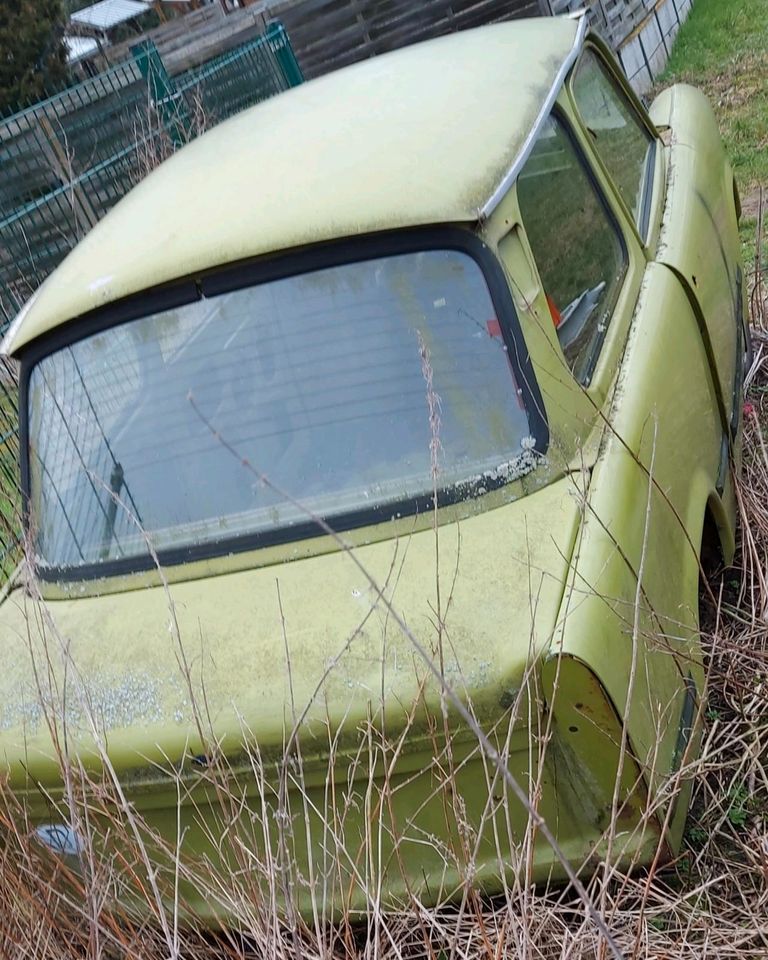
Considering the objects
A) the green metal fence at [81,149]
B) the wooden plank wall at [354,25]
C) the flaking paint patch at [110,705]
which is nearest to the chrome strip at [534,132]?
the flaking paint patch at [110,705]

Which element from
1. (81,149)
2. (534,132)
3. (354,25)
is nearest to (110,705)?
(534,132)

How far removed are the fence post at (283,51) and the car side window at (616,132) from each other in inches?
280

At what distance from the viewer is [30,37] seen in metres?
13.1

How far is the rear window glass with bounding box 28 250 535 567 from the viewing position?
2.29 metres

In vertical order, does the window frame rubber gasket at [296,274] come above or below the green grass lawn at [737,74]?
above

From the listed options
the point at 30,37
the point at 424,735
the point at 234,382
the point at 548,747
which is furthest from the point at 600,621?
the point at 30,37

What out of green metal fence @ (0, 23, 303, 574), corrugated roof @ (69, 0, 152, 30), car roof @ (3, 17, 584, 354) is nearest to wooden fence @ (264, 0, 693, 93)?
green metal fence @ (0, 23, 303, 574)

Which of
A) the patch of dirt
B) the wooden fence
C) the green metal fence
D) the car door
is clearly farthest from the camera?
the wooden fence

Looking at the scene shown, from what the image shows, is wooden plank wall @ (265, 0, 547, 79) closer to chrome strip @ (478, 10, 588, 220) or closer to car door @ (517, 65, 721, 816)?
chrome strip @ (478, 10, 588, 220)

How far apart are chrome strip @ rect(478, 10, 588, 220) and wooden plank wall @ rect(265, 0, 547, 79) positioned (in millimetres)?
7538

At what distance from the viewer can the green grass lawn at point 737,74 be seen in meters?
6.53

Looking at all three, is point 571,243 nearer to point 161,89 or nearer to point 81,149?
point 81,149

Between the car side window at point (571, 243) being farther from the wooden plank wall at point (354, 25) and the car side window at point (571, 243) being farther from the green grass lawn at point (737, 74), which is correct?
the wooden plank wall at point (354, 25)

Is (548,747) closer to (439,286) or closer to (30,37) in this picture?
(439,286)
